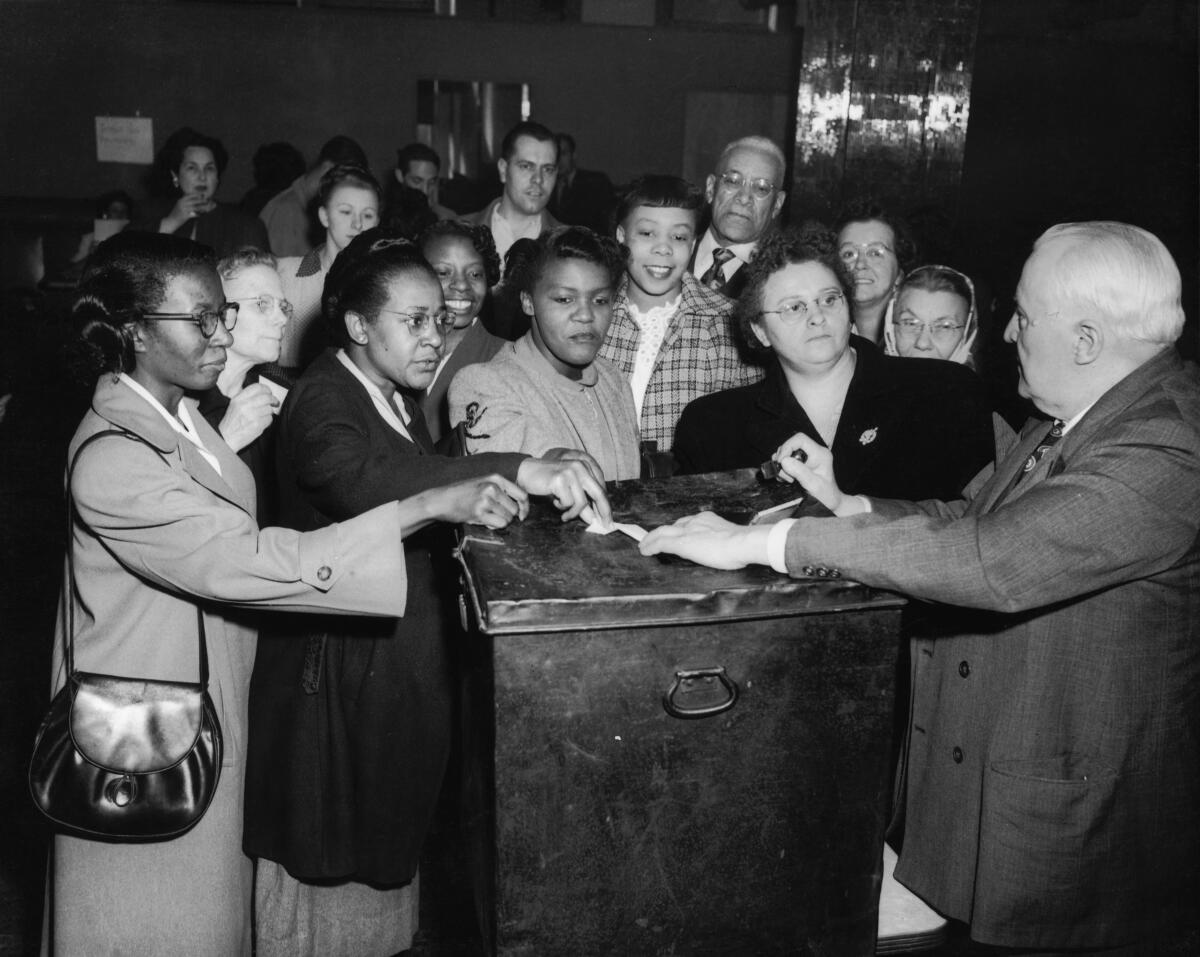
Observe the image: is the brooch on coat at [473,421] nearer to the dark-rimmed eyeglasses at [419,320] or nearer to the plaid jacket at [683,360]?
the dark-rimmed eyeglasses at [419,320]

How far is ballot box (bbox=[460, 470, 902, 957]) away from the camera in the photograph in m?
1.70

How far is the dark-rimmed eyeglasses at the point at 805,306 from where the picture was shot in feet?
9.87

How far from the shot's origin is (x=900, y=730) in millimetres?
3205

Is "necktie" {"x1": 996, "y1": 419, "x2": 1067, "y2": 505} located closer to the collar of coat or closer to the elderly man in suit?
the elderly man in suit

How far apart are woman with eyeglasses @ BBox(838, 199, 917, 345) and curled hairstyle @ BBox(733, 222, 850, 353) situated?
1147 millimetres

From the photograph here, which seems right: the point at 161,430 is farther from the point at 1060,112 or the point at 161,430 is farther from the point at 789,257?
the point at 1060,112

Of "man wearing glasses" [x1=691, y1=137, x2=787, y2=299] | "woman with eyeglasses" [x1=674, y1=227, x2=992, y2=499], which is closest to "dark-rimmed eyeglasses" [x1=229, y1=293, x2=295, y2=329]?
"woman with eyeglasses" [x1=674, y1=227, x2=992, y2=499]

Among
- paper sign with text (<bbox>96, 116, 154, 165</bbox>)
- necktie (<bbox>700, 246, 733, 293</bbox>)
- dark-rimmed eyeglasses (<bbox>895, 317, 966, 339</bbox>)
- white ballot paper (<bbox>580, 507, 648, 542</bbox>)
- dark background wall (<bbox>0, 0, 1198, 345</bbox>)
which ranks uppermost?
dark background wall (<bbox>0, 0, 1198, 345</bbox>)

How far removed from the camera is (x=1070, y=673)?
1.99 metres

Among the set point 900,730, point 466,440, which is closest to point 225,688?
point 466,440

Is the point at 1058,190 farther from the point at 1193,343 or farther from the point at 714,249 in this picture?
the point at 714,249

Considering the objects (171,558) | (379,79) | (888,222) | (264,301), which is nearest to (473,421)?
(171,558)

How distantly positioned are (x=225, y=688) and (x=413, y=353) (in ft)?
2.88

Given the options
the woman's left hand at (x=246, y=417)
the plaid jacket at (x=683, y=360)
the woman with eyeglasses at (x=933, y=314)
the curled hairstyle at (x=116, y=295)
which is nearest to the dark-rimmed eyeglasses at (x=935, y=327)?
the woman with eyeglasses at (x=933, y=314)
